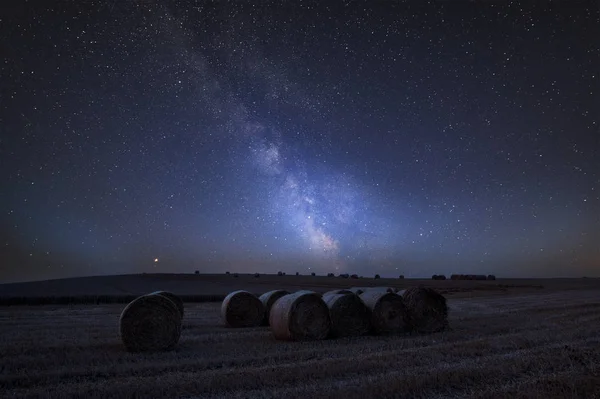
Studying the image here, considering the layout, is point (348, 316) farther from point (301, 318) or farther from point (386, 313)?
point (301, 318)

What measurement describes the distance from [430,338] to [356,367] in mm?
4633

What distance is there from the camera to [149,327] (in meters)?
11.2

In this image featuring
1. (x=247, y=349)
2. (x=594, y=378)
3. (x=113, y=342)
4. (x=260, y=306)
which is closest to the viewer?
(x=594, y=378)

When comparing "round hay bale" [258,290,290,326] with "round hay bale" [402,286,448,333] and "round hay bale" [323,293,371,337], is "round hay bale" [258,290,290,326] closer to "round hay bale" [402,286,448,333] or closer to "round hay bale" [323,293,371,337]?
"round hay bale" [323,293,371,337]

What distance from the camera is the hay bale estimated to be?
53.3ft

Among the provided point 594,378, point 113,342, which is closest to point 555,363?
point 594,378

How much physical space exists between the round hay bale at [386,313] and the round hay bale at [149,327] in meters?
5.52

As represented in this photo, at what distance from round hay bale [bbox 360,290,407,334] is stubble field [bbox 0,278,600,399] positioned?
792mm

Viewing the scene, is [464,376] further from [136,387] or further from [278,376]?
[136,387]

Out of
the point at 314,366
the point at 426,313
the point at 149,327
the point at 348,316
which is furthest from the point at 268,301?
the point at 314,366

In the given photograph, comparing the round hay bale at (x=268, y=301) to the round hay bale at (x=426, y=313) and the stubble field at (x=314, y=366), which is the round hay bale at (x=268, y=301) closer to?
the stubble field at (x=314, y=366)

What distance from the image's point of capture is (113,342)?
38.2 feet

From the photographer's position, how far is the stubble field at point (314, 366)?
664 centimetres

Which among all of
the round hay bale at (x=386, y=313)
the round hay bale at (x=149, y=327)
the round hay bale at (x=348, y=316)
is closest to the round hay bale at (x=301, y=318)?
the round hay bale at (x=348, y=316)
